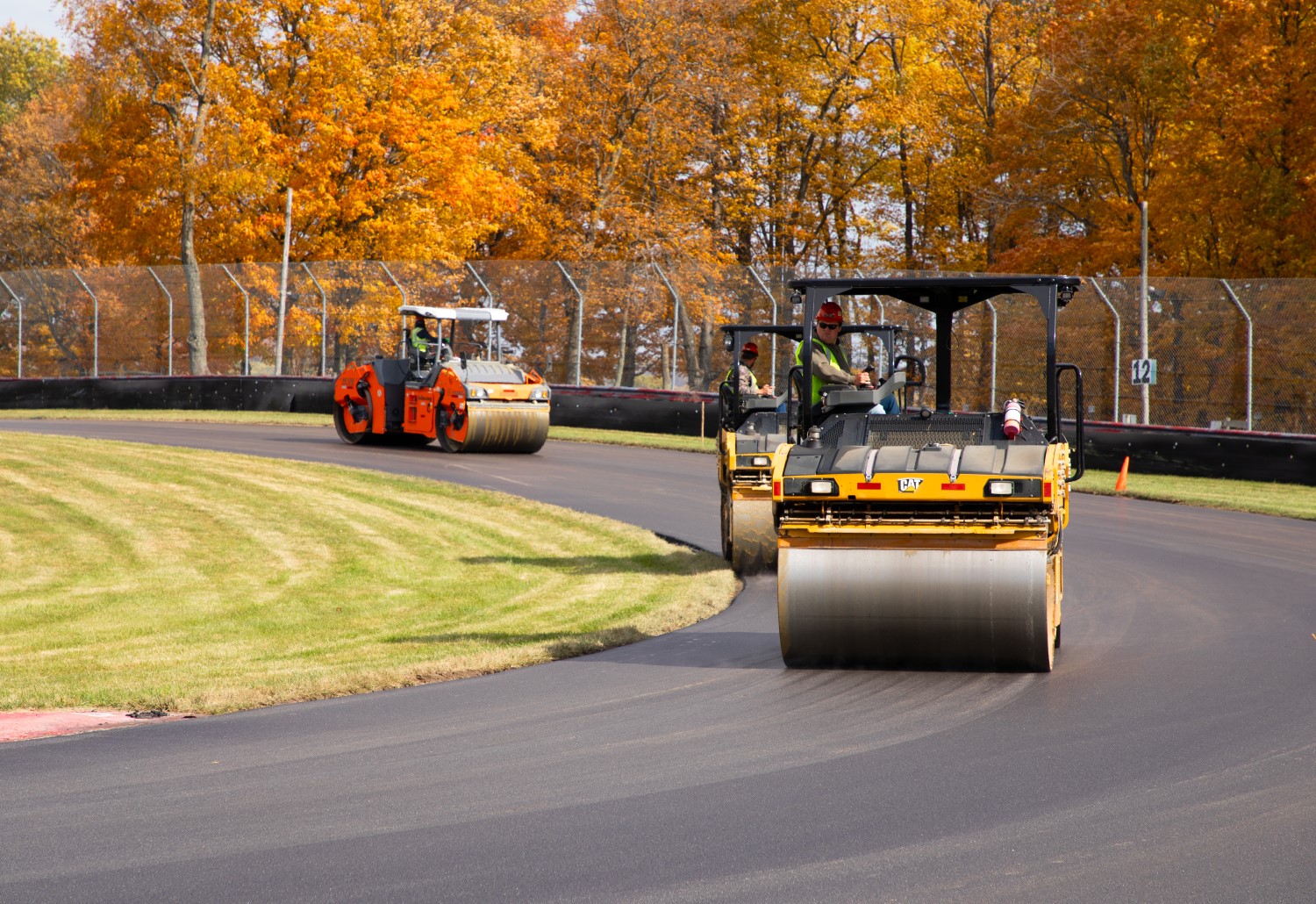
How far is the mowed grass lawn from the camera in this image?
29.6 ft

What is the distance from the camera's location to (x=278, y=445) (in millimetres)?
24969

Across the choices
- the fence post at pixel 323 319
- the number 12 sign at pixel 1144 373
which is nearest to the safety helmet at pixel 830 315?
the number 12 sign at pixel 1144 373

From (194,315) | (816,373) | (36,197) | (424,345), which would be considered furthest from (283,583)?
(36,197)

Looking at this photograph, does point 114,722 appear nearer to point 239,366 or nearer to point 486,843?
point 486,843

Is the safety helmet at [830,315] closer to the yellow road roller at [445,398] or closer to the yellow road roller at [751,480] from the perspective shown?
the yellow road roller at [751,480]

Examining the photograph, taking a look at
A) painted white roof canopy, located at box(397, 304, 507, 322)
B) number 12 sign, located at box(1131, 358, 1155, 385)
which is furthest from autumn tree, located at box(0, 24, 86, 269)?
number 12 sign, located at box(1131, 358, 1155, 385)

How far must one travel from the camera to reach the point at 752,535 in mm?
13203

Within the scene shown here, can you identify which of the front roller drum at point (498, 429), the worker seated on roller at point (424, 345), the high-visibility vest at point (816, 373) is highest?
the worker seated on roller at point (424, 345)

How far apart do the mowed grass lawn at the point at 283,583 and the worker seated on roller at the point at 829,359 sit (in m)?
1.96

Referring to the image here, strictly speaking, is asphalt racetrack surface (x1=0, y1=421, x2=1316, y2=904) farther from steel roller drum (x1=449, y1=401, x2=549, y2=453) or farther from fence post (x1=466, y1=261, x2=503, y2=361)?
fence post (x1=466, y1=261, x2=503, y2=361)

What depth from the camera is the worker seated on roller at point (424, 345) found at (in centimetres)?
2464

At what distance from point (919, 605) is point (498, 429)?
53.4ft

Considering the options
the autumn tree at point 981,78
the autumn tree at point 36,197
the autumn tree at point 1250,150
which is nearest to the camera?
the autumn tree at point 1250,150

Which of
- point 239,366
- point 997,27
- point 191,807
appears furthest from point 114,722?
point 997,27
